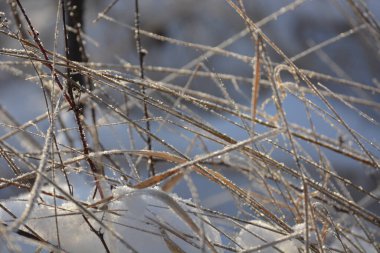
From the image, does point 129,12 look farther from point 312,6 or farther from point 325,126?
point 325,126

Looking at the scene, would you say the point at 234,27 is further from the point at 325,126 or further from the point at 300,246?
the point at 300,246

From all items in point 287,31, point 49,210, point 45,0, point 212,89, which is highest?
point 45,0

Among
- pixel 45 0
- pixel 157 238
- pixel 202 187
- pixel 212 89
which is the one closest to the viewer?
pixel 157 238

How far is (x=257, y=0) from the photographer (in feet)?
14.2

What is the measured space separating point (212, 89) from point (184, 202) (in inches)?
127

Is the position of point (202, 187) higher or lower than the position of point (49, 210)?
higher

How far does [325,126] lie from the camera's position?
3352 mm

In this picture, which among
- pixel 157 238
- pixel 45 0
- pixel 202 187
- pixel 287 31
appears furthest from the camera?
pixel 45 0

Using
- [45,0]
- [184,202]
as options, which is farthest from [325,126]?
[184,202]

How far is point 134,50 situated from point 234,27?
0.70 m

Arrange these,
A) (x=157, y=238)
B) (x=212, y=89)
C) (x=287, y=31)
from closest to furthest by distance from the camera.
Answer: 1. (x=157, y=238)
2. (x=212, y=89)
3. (x=287, y=31)

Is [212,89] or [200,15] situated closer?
[212,89]

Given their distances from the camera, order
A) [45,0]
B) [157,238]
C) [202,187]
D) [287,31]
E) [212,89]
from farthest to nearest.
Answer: [45,0], [287,31], [212,89], [202,187], [157,238]

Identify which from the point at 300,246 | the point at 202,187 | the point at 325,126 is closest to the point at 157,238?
the point at 300,246
